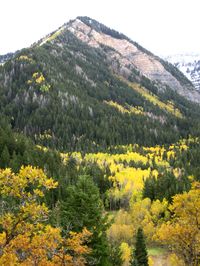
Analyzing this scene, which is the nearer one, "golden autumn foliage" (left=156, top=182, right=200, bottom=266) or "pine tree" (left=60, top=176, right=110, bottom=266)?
"pine tree" (left=60, top=176, right=110, bottom=266)

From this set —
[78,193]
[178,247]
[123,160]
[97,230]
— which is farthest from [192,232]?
[123,160]

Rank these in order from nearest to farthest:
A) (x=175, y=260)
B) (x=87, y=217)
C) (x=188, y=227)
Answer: (x=87, y=217) < (x=188, y=227) < (x=175, y=260)

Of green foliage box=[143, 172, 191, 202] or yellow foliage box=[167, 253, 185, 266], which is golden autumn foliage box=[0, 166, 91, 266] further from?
green foliage box=[143, 172, 191, 202]

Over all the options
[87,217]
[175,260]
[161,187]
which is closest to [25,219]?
[87,217]

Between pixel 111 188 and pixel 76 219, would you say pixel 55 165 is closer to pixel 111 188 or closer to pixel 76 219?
pixel 111 188

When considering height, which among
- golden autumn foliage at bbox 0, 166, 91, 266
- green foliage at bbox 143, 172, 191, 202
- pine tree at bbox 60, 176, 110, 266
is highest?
golden autumn foliage at bbox 0, 166, 91, 266

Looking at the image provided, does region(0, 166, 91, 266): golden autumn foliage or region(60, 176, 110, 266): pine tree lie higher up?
region(0, 166, 91, 266): golden autumn foliage

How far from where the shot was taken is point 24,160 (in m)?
134

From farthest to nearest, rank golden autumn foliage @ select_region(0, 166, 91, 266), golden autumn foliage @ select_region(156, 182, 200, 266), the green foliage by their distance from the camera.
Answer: the green foliage
golden autumn foliage @ select_region(156, 182, 200, 266)
golden autumn foliage @ select_region(0, 166, 91, 266)

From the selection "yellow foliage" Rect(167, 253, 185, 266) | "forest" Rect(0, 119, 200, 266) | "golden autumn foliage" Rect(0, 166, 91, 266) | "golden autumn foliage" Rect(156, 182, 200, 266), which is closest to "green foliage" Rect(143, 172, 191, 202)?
"forest" Rect(0, 119, 200, 266)

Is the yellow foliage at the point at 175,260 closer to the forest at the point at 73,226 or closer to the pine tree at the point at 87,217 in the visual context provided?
the forest at the point at 73,226

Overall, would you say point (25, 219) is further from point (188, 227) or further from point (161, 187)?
point (161, 187)

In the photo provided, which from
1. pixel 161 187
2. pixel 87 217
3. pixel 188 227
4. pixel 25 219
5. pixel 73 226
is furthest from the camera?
pixel 161 187

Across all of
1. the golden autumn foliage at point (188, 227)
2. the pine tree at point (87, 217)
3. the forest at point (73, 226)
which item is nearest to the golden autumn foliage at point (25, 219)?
the forest at point (73, 226)
